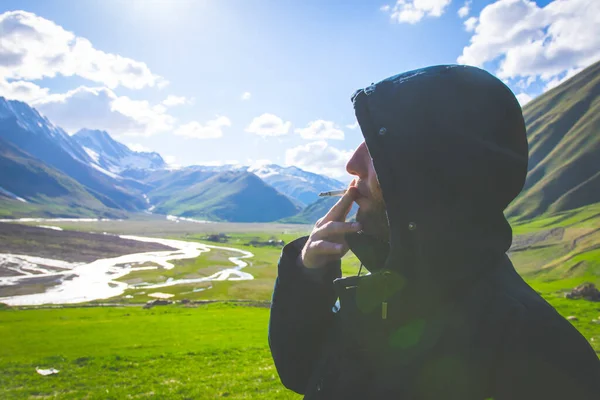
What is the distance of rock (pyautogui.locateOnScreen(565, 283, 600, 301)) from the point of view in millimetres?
42775

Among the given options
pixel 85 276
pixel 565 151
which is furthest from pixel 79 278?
pixel 565 151

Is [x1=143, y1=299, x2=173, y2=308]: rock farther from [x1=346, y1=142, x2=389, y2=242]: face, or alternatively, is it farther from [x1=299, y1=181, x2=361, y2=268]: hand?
[x1=346, y1=142, x2=389, y2=242]: face

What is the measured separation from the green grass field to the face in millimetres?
15509

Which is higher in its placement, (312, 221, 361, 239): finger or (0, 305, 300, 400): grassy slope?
(312, 221, 361, 239): finger

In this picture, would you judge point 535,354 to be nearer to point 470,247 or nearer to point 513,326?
point 513,326

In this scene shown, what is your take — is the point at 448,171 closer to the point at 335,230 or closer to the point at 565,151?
the point at 335,230

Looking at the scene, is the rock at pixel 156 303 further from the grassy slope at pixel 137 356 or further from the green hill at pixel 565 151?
the green hill at pixel 565 151

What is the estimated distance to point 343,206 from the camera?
2369mm

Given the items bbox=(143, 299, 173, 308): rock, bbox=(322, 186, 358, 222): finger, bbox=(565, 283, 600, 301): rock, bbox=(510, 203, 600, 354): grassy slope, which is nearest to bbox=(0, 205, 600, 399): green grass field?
bbox=(510, 203, 600, 354): grassy slope

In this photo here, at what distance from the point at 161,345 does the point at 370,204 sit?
31.7 metres

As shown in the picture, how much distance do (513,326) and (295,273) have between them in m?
1.48

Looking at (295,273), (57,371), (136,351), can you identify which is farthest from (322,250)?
(136,351)

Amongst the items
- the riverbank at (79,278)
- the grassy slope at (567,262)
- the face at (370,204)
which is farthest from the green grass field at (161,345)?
the face at (370,204)

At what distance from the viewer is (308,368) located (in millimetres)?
3021
